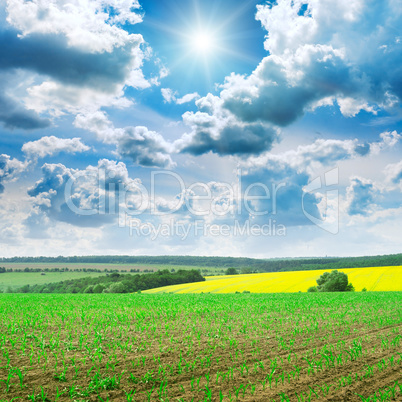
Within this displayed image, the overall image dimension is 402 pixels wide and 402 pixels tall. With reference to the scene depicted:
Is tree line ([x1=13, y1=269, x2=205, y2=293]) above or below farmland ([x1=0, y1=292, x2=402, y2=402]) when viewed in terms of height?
below

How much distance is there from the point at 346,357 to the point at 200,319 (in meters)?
9.08

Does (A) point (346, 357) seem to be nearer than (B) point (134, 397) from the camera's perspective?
No

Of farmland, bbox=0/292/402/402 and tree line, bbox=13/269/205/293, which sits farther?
tree line, bbox=13/269/205/293

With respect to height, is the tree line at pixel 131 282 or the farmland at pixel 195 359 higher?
the farmland at pixel 195 359

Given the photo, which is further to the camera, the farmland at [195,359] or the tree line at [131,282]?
the tree line at [131,282]

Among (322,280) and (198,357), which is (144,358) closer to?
(198,357)

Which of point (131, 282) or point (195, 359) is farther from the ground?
point (195, 359)

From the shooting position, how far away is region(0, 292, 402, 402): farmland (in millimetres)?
8383

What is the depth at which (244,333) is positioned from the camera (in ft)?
50.3

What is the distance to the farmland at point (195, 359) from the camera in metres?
8.38

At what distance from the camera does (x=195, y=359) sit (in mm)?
10812

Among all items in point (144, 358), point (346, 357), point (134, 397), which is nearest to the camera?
point (134, 397)

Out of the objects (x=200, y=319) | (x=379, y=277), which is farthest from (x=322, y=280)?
(x=200, y=319)

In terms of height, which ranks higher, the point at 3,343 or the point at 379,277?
the point at 3,343
